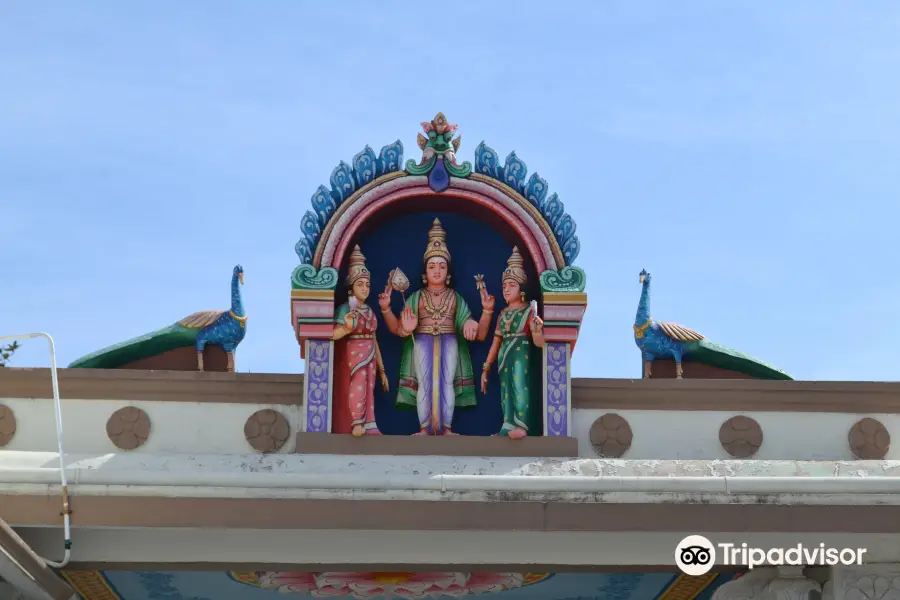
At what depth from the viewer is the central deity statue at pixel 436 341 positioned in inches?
449

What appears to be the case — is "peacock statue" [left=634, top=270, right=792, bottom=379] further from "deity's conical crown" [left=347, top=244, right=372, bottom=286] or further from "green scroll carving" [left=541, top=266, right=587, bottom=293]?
"deity's conical crown" [left=347, top=244, right=372, bottom=286]

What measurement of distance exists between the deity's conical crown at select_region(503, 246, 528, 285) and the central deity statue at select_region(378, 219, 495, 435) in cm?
24

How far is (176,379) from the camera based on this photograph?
446 inches

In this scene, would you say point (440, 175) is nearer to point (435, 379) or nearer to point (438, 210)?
point (438, 210)

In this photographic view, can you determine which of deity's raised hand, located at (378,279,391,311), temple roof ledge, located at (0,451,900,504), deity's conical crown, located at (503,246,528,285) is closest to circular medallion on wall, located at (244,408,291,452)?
temple roof ledge, located at (0,451,900,504)

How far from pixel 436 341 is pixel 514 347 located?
635 millimetres

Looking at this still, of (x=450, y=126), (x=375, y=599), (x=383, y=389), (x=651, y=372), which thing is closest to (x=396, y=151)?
(x=450, y=126)

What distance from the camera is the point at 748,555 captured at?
1052 cm

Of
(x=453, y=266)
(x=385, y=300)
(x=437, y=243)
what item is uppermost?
(x=437, y=243)

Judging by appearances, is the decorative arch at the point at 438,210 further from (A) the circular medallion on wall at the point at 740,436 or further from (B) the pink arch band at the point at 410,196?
(A) the circular medallion on wall at the point at 740,436

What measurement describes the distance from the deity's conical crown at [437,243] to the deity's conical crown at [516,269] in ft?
1.70

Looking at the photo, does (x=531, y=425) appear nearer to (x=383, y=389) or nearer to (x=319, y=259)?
(x=383, y=389)

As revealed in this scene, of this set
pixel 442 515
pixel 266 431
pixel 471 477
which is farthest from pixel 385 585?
pixel 471 477

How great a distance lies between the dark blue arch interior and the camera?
38.1ft
